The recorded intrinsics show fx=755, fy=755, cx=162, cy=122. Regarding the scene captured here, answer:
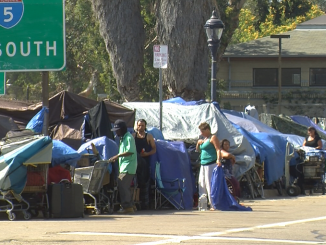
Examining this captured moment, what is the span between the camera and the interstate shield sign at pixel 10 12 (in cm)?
1304

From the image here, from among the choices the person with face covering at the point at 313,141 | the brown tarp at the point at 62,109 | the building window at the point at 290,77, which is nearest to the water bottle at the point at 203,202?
the brown tarp at the point at 62,109

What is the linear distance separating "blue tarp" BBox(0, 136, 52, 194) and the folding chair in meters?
3.03

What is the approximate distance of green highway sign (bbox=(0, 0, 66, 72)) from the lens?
13.0 metres

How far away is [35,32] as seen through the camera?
43.0 feet

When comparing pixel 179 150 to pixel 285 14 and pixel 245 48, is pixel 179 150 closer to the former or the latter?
pixel 285 14

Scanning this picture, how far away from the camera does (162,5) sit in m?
23.6

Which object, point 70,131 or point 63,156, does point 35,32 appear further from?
point 70,131

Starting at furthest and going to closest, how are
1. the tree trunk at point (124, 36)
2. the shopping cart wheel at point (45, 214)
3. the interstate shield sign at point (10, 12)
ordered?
1. the tree trunk at point (124, 36)
2. the interstate shield sign at point (10, 12)
3. the shopping cart wheel at point (45, 214)

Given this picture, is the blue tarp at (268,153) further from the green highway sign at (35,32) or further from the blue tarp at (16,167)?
the blue tarp at (16,167)

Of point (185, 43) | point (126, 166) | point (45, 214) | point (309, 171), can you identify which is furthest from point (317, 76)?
point (45, 214)

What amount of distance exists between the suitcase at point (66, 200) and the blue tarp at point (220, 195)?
9.18ft

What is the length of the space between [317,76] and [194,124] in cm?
2267

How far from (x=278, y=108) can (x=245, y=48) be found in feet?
26.2

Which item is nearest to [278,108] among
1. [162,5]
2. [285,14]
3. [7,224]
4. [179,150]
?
[285,14]
